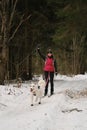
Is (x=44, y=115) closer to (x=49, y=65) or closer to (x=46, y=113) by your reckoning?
(x=46, y=113)

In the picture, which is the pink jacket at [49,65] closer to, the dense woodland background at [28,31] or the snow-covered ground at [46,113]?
the snow-covered ground at [46,113]

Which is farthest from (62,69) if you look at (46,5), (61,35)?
(61,35)

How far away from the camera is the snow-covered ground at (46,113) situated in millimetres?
12172

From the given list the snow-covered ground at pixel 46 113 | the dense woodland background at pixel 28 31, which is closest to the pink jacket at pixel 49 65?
the snow-covered ground at pixel 46 113

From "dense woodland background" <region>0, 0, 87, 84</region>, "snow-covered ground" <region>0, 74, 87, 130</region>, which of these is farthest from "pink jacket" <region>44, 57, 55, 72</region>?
"dense woodland background" <region>0, 0, 87, 84</region>

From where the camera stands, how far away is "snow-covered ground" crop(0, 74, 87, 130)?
479 inches

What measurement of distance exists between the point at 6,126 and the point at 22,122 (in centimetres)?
60

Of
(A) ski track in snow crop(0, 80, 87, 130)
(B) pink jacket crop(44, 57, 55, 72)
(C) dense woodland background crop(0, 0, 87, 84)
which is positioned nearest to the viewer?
(A) ski track in snow crop(0, 80, 87, 130)

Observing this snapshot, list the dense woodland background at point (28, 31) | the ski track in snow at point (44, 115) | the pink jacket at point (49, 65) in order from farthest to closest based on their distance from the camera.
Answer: the dense woodland background at point (28, 31) → the pink jacket at point (49, 65) → the ski track in snow at point (44, 115)

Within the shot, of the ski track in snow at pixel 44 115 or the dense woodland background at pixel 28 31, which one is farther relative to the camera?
the dense woodland background at pixel 28 31

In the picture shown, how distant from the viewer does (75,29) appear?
78.2 feet

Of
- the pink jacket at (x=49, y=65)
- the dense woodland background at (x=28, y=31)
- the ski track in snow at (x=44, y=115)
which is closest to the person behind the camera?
the ski track in snow at (x=44, y=115)

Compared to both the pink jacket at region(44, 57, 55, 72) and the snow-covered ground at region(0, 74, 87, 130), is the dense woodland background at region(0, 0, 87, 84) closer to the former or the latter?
the pink jacket at region(44, 57, 55, 72)

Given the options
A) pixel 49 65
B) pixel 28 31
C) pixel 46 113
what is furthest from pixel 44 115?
pixel 28 31
